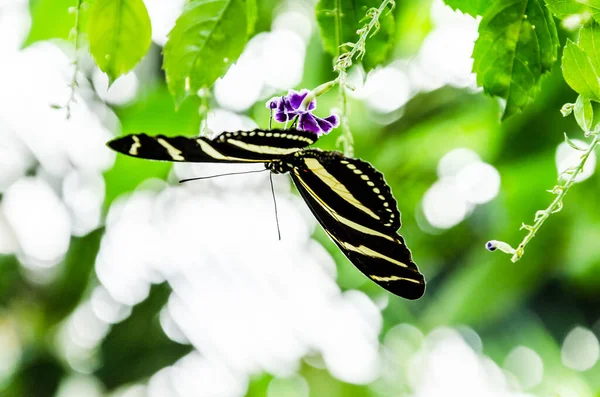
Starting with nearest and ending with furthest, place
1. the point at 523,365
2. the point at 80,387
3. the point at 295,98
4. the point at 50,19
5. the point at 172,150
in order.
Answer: the point at 172,150, the point at 295,98, the point at 50,19, the point at 523,365, the point at 80,387

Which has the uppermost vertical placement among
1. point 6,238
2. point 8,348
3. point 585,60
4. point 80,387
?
point 585,60

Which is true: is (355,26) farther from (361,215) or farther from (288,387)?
(288,387)

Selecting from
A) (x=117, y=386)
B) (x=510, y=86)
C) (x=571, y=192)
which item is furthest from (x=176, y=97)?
(x=117, y=386)

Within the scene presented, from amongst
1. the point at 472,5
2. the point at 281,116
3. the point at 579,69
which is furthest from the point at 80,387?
the point at 579,69

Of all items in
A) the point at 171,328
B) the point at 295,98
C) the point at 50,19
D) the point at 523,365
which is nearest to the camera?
the point at 295,98

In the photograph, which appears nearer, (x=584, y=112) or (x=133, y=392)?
(x=584, y=112)

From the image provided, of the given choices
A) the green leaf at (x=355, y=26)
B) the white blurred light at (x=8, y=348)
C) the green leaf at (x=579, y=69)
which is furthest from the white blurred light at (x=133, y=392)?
the green leaf at (x=579, y=69)

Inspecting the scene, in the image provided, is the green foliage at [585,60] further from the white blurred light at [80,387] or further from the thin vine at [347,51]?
the white blurred light at [80,387]

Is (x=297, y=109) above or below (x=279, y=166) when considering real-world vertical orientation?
above
